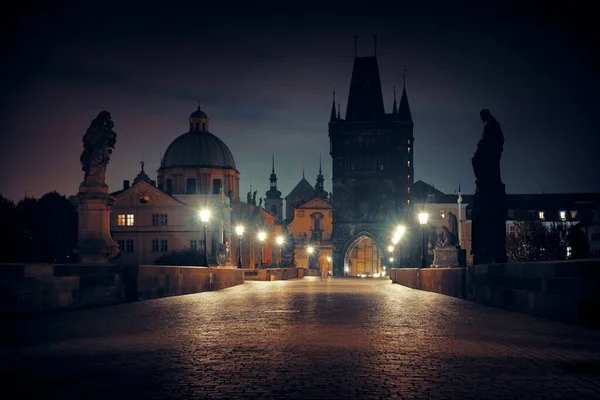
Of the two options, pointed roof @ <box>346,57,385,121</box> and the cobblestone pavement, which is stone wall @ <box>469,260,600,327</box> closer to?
the cobblestone pavement

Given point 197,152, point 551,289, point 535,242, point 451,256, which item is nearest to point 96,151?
point 551,289

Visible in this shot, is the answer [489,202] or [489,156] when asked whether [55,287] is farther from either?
[489,156]

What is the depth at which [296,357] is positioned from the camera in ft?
27.4

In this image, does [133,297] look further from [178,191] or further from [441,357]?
[178,191]

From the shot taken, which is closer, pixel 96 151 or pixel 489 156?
pixel 96 151

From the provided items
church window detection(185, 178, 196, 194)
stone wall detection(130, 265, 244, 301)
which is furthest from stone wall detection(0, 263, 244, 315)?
church window detection(185, 178, 196, 194)

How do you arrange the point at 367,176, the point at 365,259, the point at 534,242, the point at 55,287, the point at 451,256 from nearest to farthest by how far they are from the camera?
the point at 55,287 < the point at 451,256 < the point at 534,242 < the point at 367,176 < the point at 365,259

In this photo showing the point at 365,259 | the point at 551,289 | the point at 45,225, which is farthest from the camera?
the point at 365,259

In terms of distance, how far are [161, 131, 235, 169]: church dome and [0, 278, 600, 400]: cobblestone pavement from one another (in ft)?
329

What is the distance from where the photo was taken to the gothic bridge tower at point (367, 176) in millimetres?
116500

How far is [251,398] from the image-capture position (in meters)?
6.05

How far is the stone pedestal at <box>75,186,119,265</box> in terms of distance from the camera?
73.7 ft

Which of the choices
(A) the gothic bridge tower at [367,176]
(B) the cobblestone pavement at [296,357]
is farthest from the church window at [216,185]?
(B) the cobblestone pavement at [296,357]

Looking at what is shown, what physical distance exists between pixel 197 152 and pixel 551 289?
10272 cm
